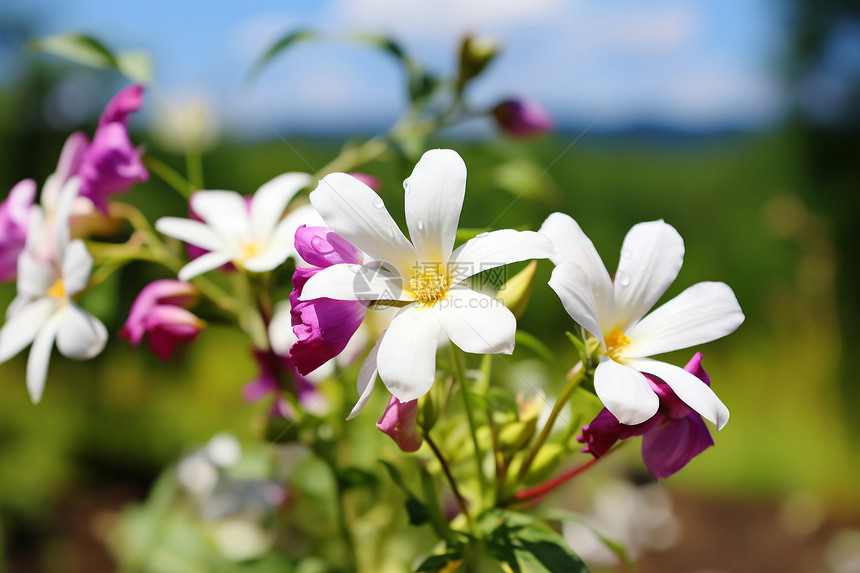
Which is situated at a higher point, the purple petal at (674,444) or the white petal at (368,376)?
the white petal at (368,376)

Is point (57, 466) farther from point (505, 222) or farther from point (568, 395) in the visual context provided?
point (568, 395)

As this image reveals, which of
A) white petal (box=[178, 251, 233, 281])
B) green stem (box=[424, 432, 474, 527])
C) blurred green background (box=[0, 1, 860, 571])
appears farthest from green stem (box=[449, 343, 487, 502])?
blurred green background (box=[0, 1, 860, 571])

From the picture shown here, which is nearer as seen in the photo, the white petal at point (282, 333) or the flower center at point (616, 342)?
the flower center at point (616, 342)

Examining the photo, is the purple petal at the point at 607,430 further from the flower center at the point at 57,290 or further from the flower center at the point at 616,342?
the flower center at the point at 57,290

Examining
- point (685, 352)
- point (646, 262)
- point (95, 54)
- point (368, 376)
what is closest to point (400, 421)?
point (368, 376)

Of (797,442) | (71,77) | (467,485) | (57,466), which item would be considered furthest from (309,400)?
(797,442)

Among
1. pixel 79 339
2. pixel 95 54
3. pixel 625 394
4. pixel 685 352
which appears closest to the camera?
pixel 625 394

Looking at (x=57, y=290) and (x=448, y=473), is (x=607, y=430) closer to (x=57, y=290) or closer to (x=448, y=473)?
(x=448, y=473)

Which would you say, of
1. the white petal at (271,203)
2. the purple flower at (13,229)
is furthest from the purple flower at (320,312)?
the purple flower at (13,229)
